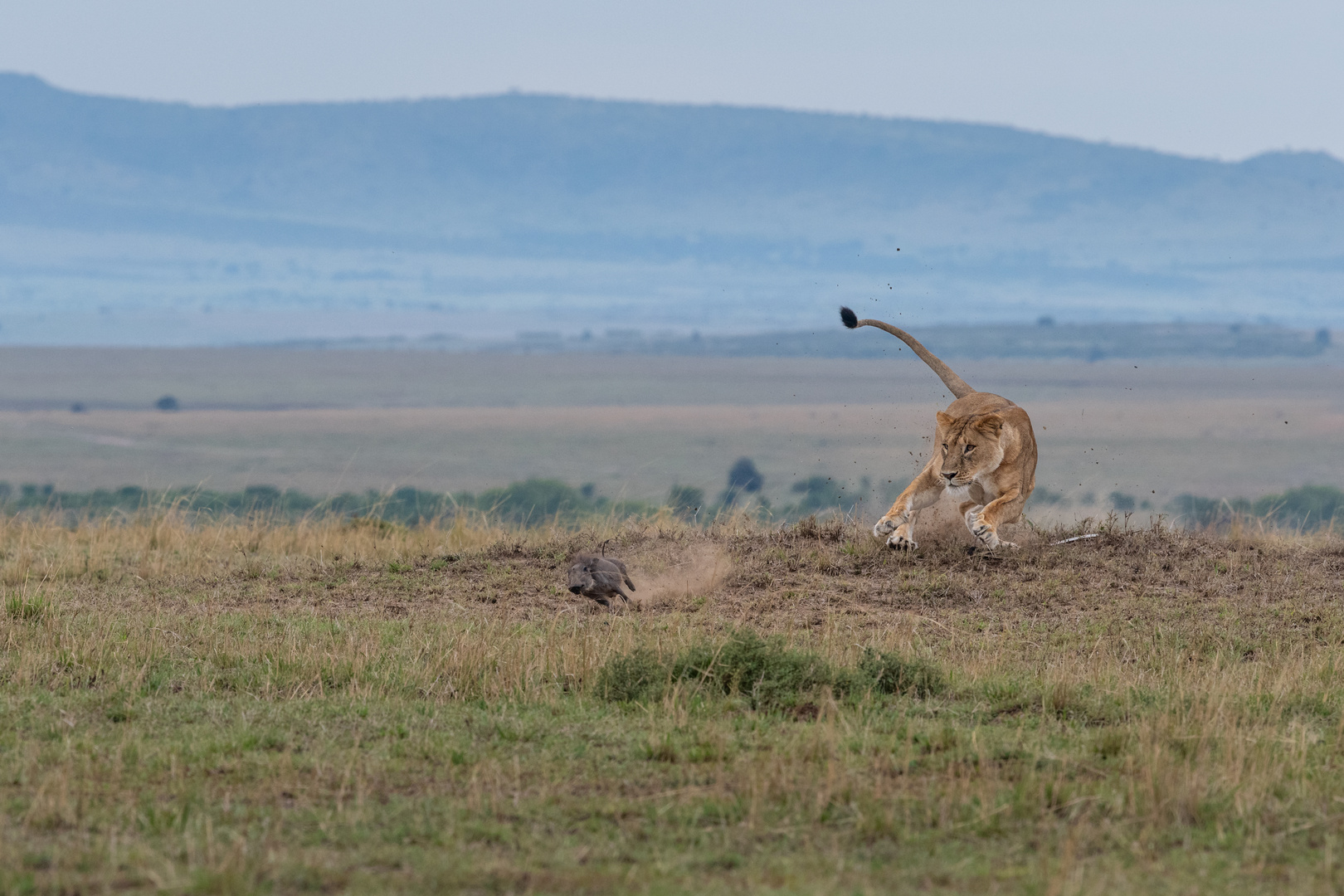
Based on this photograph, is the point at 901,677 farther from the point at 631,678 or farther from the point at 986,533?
the point at 986,533

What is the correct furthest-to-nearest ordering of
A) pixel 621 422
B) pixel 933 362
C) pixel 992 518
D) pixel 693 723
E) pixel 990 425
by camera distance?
pixel 621 422, pixel 933 362, pixel 992 518, pixel 990 425, pixel 693 723

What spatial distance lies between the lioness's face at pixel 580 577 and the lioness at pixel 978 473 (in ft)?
8.43

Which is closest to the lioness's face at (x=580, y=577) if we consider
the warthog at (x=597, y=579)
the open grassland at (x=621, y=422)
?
the warthog at (x=597, y=579)

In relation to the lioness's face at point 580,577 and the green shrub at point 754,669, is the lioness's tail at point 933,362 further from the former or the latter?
the green shrub at point 754,669

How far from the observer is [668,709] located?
764 cm

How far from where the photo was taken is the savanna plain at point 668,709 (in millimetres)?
5602

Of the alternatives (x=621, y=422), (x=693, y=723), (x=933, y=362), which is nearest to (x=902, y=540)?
(x=933, y=362)

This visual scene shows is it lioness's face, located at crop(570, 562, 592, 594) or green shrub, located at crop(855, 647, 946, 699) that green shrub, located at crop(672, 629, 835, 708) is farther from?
lioness's face, located at crop(570, 562, 592, 594)

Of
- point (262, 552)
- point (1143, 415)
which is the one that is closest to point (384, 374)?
point (1143, 415)

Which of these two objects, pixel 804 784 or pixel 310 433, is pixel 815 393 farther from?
pixel 804 784

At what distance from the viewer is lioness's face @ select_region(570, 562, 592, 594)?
10.6 metres

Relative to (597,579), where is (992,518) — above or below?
above

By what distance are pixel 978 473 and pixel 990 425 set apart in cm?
36

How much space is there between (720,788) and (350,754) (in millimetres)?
1563
